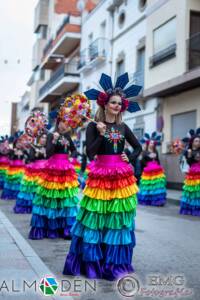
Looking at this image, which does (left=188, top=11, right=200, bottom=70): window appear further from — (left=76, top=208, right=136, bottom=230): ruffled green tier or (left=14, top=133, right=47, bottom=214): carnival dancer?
(left=76, top=208, right=136, bottom=230): ruffled green tier

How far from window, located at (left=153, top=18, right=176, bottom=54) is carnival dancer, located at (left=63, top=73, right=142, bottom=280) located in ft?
48.9

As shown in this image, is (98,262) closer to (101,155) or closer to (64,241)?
(101,155)

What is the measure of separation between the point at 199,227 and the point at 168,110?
455 inches

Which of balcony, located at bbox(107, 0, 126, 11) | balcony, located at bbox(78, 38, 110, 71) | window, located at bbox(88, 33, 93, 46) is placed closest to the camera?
A: balcony, located at bbox(107, 0, 126, 11)

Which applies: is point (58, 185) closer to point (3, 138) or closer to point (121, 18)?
point (3, 138)

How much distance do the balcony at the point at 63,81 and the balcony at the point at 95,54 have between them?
1.72 metres

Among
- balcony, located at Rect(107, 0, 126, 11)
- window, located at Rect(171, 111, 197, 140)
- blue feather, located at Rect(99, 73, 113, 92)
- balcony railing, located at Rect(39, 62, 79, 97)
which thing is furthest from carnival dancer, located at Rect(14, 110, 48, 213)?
balcony railing, located at Rect(39, 62, 79, 97)

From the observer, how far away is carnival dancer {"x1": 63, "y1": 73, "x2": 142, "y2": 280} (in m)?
5.29

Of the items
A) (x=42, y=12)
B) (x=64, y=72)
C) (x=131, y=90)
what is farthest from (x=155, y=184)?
(x=42, y=12)

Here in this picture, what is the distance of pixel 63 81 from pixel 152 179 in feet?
66.8

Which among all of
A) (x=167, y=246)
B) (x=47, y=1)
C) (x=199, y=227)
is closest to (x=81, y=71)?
(x=47, y=1)

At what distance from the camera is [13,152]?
48.4 feet

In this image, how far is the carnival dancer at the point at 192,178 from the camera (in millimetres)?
11461

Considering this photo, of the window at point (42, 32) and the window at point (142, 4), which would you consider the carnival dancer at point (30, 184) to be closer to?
the window at point (142, 4)
